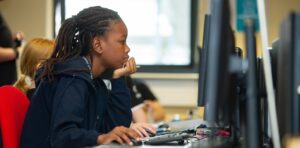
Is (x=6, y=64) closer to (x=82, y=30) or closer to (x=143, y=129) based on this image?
(x=82, y=30)

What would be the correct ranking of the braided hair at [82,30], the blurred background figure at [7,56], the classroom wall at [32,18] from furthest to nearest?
1. the classroom wall at [32,18]
2. the blurred background figure at [7,56]
3. the braided hair at [82,30]

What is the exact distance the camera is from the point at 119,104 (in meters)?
1.87

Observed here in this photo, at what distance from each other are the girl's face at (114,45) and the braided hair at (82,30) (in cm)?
2

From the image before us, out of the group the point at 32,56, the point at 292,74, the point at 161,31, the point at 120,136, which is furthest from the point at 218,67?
the point at 161,31

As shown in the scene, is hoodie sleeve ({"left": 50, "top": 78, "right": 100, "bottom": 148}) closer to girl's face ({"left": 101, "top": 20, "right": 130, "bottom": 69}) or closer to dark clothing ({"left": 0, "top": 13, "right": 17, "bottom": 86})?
girl's face ({"left": 101, "top": 20, "right": 130, "bottom": 69})

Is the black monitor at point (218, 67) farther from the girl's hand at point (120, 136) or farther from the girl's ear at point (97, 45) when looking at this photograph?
the girl's ear at point (97, 45)

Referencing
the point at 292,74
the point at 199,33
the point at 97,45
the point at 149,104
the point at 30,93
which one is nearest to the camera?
the point at 292,74

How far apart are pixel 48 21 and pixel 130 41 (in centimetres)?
70

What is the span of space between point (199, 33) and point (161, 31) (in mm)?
318

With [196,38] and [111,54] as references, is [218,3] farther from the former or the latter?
[196,38]

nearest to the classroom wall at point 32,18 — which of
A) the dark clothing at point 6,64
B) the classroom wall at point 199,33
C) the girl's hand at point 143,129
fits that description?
the classroom wall at point 199,33

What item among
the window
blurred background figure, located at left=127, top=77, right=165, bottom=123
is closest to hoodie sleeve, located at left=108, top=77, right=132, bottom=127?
A: blurred background figure, located at left=127, top=77, right=165, bottom=123

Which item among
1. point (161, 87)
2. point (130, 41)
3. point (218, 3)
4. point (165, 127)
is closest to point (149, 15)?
point (130, 41)

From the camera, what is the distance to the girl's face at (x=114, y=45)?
167cm
